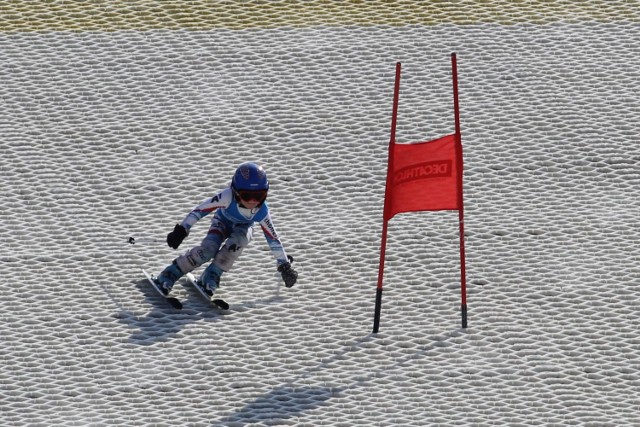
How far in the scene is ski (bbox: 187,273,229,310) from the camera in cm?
908

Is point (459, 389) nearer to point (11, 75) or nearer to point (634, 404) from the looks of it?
point (634, 404)

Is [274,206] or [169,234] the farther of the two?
[274,206]

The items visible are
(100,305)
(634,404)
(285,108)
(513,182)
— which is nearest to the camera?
(634,404)

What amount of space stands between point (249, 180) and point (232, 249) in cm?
41

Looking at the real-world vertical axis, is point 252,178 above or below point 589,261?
above

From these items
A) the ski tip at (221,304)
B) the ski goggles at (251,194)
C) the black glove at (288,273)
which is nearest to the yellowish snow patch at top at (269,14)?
the ski goggles at (251,194)

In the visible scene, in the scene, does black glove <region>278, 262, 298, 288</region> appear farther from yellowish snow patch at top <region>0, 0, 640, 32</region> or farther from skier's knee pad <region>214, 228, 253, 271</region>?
yellowish snow patch at top <region>0, 0, 640, 32</region>

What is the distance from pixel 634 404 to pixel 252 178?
8.08 ft

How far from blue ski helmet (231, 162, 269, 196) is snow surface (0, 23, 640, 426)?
59cm

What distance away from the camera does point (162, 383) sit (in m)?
8.31

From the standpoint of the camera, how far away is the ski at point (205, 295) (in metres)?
9.08

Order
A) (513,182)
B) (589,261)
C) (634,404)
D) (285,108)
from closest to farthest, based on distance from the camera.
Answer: (634,404) → (589,261) → (513,182) → (285,108)

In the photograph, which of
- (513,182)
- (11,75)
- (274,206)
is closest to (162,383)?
(274,206)

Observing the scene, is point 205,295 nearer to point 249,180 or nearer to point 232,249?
point 232,249
